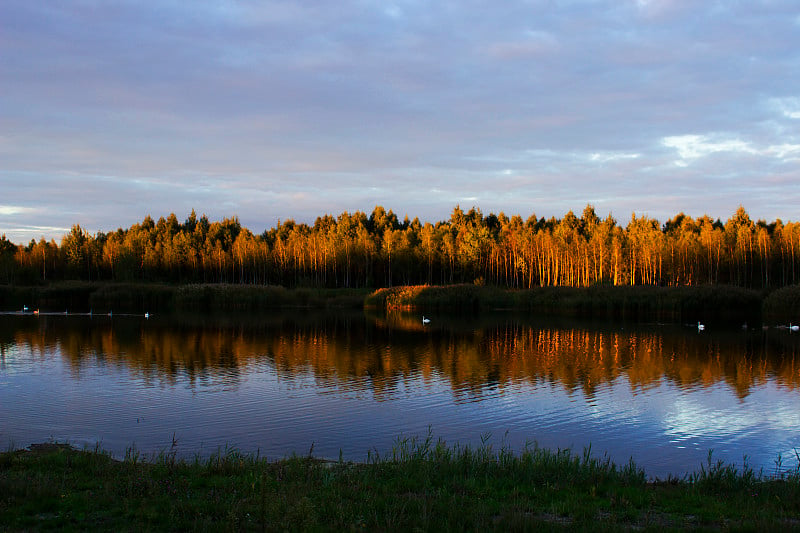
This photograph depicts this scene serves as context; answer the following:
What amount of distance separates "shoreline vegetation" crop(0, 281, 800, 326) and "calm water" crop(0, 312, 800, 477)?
17.9m

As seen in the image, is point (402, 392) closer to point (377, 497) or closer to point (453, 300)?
point (377, 497)

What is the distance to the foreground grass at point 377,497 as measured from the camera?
7754 mm

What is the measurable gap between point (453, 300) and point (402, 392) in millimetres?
51441

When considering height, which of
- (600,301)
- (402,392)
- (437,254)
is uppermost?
(437,254)

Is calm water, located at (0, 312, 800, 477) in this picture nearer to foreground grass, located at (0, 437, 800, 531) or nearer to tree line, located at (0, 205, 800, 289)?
foreground grass, located at (0, 437, 800, 531)

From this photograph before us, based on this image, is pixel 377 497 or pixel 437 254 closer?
pixel 377 497

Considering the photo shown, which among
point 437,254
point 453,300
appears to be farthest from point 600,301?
point 437,254

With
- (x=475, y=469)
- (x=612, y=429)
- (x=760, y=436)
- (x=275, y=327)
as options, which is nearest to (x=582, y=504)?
(x=475, y=469)

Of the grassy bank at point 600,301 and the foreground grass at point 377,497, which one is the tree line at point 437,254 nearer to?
the grassy bank at point 600,301

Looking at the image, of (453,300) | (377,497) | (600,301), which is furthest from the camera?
(453,300)

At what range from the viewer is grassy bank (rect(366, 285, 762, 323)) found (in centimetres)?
6159

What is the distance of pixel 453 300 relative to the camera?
242 ft

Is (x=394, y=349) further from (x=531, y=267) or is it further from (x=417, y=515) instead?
(x=531, y=267)

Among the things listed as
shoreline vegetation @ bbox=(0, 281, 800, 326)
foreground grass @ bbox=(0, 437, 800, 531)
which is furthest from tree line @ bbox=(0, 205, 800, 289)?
foreground grass @ bbox=(0, 437, 800, 531)
